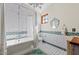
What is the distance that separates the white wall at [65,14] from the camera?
1389 mm

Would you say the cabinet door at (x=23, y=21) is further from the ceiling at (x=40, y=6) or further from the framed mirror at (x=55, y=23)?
the framed mirror at (x=55, y=23)

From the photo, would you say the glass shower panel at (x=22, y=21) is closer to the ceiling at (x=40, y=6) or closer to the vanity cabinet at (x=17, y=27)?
the vanity cabinet at (x=17, y=27)

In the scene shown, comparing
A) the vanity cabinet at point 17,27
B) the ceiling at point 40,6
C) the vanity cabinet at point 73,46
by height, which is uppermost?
the ceiling at point 40,6

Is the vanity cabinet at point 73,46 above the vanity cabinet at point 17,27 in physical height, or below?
below

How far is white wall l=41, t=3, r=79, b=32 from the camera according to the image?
1.39 metres

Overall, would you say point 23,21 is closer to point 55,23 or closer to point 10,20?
point 10,20

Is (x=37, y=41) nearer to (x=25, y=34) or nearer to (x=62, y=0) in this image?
(x=25, y=34)

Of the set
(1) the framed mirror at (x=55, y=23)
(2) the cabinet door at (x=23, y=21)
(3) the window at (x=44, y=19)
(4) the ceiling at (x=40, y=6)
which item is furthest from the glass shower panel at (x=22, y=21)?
(1) the framed mirror at (x=55, y=23)

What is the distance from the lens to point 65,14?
55.3 inches

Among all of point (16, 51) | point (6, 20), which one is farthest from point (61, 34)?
point (6, 20)

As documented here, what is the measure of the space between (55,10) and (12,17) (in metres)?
0.59

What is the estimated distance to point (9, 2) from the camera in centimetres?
143

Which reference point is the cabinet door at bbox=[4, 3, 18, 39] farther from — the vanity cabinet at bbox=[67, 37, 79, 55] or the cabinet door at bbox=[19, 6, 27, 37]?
the vanity cabinet at bbox=[67, 37, 79, 55]

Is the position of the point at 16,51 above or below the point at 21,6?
below
